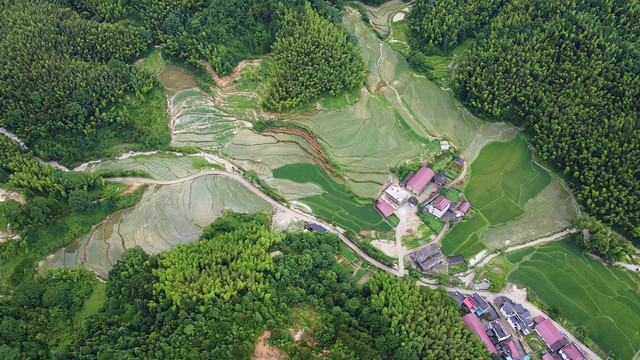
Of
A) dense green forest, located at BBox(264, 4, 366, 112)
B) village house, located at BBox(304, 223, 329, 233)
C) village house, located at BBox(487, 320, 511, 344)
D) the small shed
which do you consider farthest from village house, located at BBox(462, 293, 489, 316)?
dense green forest, located at BBox(264, 4, 366, 112)

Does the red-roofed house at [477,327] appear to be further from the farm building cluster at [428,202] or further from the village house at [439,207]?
the village house at [439,207]

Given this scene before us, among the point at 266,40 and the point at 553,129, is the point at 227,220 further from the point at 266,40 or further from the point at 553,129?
the point at 553,129

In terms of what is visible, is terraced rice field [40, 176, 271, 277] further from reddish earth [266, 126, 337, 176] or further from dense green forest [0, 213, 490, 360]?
reddish earth [266, 126, 337, 176]

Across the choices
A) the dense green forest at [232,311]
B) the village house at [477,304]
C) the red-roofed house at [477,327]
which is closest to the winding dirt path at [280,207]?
the dense green forest at [232,311]

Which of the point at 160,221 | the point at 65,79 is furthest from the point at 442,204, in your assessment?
the point at 65,79

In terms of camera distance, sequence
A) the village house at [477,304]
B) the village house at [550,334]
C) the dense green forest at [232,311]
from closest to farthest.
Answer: the dense green forest at [232,311] < the village house at [550,334] < the village house at [477,304]

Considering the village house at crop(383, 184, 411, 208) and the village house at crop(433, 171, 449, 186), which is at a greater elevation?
the village house at crop(433, 171, 449, 186)
